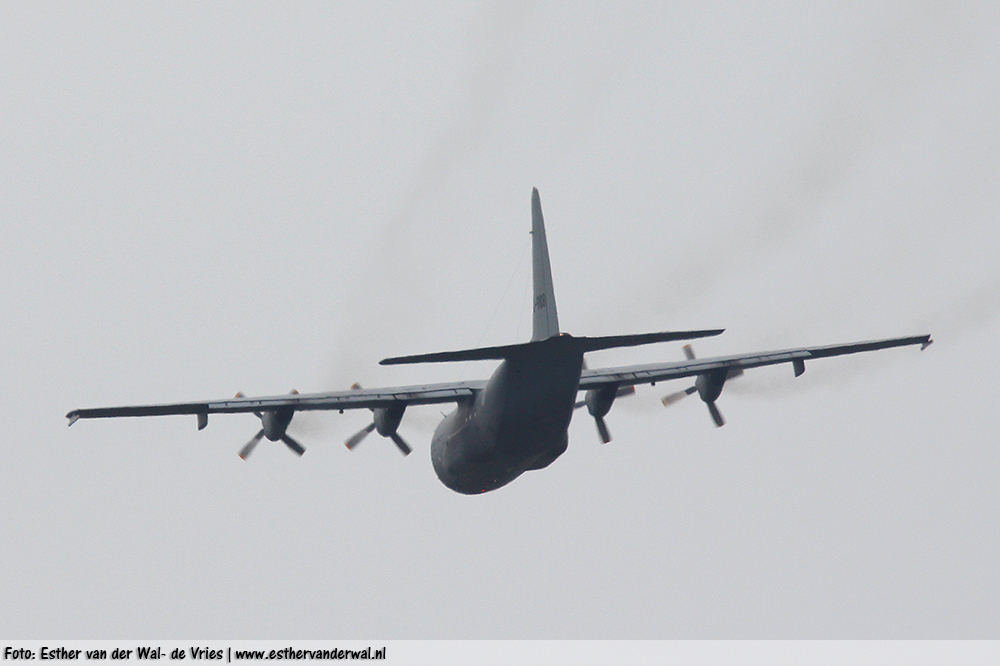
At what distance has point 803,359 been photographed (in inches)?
1412

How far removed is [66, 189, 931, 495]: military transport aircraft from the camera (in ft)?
101

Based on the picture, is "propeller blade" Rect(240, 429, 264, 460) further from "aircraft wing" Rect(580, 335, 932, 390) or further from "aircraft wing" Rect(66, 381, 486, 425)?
"aircraft wing" Rect(580, 335, 932, 390)

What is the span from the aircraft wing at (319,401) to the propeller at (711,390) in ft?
20.5

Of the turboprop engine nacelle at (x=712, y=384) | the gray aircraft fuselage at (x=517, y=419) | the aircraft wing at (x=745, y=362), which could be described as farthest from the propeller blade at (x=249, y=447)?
the turboprop engine nacelle at (x=712, y=384)

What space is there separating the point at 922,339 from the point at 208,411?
21294mm

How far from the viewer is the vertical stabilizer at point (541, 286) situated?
34750mm

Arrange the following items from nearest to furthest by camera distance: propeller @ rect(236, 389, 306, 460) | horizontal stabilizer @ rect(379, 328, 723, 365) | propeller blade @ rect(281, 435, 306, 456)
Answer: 1. horizontal stabilizer @ rect(379, 328, 723, 365)
2. propeller @ rect(236, 389, 306, 460)
3. propeller blade @ rect(281, 435, 306, 456)

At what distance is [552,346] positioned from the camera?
30594 millimetres

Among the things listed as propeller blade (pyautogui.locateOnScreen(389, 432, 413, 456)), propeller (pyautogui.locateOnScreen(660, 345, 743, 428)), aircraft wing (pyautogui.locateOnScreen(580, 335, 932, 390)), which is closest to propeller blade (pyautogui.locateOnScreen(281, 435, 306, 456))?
propeller blade (pyautogui.locateOnScreen(389, 432, 413, 456))

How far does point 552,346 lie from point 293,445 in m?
8.77

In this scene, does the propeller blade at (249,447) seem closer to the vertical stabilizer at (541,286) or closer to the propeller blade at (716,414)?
Result: the vertical stabilizer at (541,286)

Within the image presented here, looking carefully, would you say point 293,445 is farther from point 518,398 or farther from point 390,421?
point 518,398

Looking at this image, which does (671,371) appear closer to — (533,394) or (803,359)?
(803,359)

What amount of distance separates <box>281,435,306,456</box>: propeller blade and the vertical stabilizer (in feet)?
25.1
